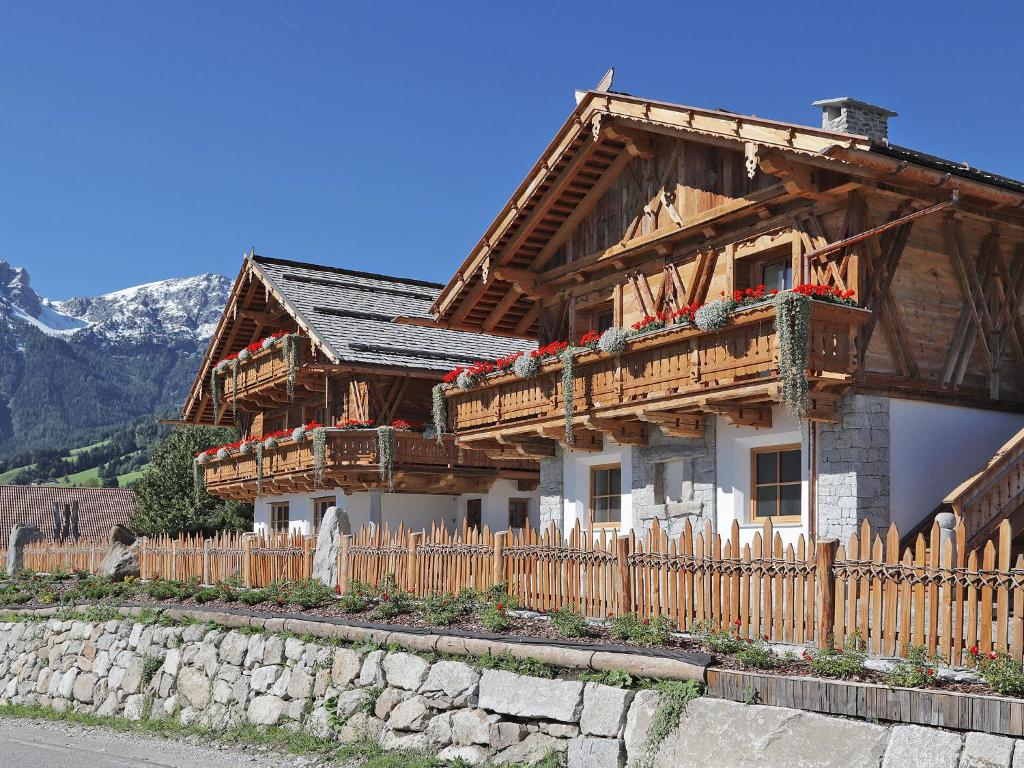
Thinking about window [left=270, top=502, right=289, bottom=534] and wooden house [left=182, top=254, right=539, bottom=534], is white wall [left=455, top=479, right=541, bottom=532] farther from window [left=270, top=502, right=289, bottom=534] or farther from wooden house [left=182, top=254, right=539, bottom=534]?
window [left=270, top=502, right=289, bottom=534]

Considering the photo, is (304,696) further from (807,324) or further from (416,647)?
(807,324)

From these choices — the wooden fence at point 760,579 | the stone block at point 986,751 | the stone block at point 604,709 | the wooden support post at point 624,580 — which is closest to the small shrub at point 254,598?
the wooden fence at point 760,579

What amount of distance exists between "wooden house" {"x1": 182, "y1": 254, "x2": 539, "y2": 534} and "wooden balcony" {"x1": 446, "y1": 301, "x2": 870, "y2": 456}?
16.6 ft

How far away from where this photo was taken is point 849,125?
63.9ft

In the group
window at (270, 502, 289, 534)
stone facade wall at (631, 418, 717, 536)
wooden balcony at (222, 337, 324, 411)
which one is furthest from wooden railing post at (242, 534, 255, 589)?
window at (270, 502, 289, 534)

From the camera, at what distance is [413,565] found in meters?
18.0

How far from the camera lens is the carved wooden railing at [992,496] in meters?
15.3

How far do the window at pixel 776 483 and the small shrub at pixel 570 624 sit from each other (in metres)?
5.22

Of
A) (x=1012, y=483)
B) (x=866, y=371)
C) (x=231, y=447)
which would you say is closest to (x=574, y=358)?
(x=866, y=371)

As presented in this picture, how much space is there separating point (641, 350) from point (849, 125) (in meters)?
4.96

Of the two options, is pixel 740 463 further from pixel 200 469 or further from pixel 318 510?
pixel 200 469

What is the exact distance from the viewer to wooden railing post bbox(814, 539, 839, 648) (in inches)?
451

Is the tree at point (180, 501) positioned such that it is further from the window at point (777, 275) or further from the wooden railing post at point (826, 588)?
the wooden railing post at point (826, 588)

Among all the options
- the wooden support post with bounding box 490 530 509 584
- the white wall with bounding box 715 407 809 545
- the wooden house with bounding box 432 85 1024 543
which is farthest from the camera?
the white wall with bounding box 715 407 809 545
